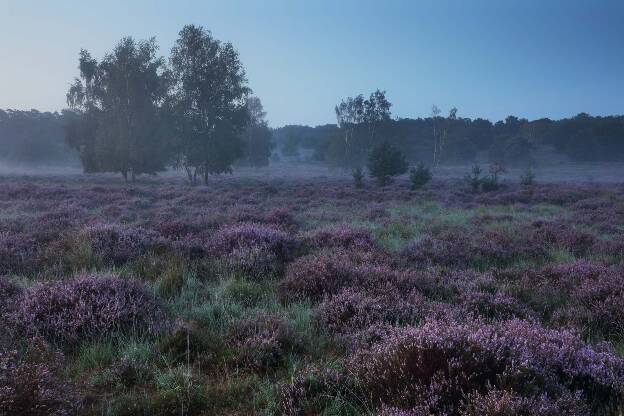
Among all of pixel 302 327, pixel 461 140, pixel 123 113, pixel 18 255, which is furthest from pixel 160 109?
pixel 461 140

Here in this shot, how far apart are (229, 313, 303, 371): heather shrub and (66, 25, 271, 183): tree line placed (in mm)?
31942

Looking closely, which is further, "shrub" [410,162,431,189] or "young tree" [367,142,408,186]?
"young tree" [367,142,408,186]

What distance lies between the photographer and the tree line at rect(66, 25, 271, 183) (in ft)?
116

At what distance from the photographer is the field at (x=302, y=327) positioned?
2.80 metres

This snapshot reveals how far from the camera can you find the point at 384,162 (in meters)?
32.2

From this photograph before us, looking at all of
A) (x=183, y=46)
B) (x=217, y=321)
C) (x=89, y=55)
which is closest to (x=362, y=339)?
(x=217, y=321)

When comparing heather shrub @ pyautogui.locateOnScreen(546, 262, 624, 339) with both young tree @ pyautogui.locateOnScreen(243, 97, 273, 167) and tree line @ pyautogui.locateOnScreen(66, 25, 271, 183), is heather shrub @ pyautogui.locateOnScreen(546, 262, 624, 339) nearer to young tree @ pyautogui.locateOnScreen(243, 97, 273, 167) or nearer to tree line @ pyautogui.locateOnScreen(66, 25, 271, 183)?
tree line @ pyautogui.locateOnScreen(66, 25, 271, 183)

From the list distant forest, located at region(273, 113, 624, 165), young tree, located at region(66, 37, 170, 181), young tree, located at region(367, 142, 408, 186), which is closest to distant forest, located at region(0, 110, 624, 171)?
distant forest, located at region(273, 113, 624, 165)

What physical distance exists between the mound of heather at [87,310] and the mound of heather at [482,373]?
87.8 inches

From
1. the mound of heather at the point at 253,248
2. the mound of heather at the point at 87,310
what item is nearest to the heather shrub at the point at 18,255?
the mound of heather at the point at 87,310

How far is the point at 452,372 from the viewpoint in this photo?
278 cm

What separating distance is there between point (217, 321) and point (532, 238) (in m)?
8.22

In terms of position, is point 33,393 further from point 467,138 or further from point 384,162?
point 467,138

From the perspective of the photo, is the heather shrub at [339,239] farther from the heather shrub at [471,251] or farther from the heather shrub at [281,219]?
the heather shrub at [281,219]
